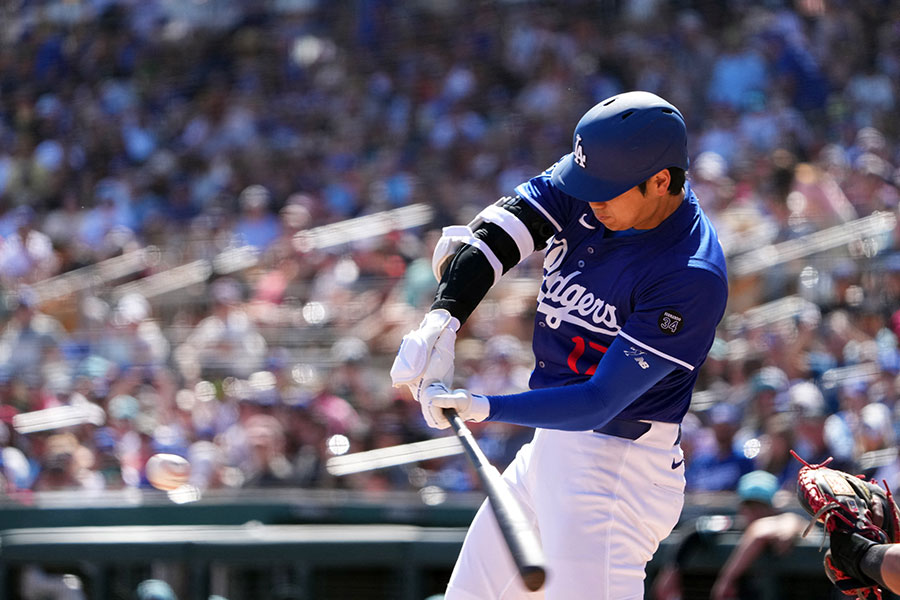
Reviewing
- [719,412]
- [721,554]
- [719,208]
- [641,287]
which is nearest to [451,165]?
[719,208]

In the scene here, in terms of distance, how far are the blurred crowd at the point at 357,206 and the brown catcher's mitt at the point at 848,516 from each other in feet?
8.79

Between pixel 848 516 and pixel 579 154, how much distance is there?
115cm

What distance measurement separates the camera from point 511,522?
280cm

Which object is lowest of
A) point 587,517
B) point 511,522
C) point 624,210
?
point 587,517

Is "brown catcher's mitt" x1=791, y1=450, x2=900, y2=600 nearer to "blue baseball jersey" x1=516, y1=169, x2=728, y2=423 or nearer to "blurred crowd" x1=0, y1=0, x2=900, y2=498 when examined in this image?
"blue baseball jersey" x1=516, y1=169, x2=728, y2=423

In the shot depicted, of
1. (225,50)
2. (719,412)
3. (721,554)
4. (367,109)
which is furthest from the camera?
(225,50)

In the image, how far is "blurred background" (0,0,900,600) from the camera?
6207mm

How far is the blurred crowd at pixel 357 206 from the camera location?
759 centimetres

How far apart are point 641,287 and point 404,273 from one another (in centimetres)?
645

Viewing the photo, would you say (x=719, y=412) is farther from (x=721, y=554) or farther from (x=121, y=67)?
(x=121, y=67)

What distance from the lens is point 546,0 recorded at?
13.4m

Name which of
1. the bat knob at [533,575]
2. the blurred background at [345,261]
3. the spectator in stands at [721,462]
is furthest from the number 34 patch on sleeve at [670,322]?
the spectator in stands at [721,462]

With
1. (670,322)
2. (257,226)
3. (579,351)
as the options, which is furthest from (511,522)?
(257,226)

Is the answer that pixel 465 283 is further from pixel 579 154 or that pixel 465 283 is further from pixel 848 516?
pixel 848 516
